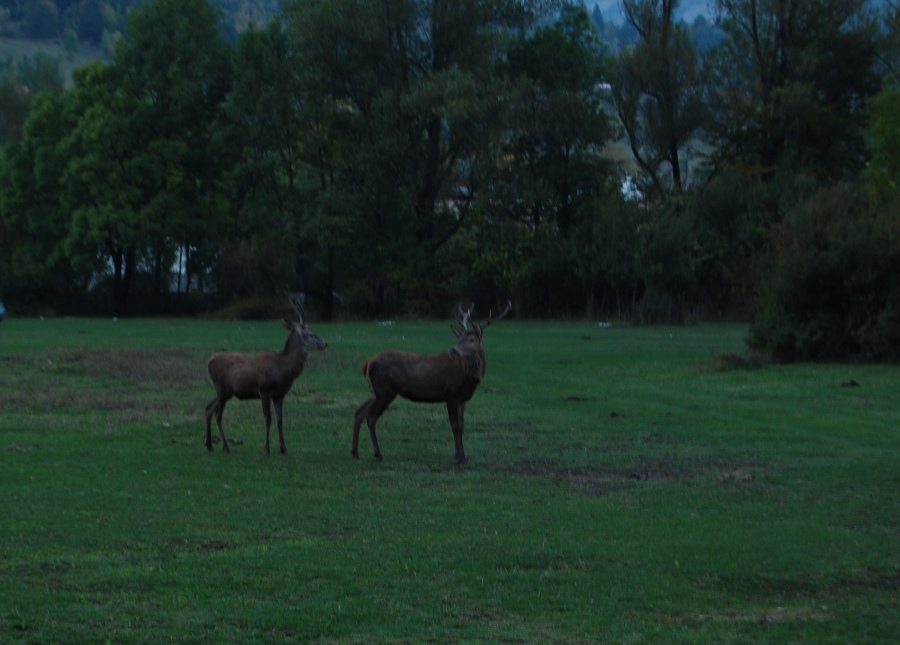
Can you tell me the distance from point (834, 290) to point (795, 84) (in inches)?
1154

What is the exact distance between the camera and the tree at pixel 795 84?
185 ft

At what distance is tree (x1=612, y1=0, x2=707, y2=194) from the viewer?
57.3 meters

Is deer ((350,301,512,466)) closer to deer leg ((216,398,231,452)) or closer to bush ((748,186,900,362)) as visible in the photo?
deer leg ((216,398,231,452))

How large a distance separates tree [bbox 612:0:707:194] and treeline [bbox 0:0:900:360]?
0.11m

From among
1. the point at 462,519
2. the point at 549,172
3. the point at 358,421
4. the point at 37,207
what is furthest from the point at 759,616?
the point at 37,207

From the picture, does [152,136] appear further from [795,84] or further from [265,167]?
[795,84]

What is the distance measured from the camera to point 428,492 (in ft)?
41.4

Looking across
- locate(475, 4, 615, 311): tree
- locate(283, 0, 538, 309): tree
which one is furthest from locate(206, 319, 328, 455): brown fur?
locate(475, 4, 615, 311): tree

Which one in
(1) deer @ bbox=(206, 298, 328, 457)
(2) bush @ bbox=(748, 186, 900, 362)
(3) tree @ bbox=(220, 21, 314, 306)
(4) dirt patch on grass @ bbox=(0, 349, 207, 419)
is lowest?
(4) dirt patch on grass @ bbox=(0, 349, 207, 419)

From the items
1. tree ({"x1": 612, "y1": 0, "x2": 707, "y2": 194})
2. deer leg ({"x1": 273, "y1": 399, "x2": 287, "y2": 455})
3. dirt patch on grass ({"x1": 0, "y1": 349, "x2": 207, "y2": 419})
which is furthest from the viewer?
tree ({"x1": 612, "y1": 0, "x2": 707, "y2": 194})

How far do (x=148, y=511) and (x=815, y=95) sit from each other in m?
51.5

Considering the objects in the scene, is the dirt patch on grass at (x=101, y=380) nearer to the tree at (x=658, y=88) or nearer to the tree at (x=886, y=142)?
the tree at (x=886, y=142)

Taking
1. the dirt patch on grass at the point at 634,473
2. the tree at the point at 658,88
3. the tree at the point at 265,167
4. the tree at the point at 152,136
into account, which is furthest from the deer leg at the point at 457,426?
the tree at the point at 152,136

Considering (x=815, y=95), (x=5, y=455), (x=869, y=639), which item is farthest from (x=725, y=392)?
(x=815, y=95)
